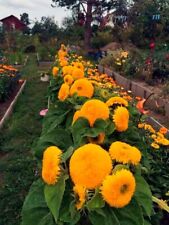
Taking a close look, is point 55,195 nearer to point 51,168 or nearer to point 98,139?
point 51,168

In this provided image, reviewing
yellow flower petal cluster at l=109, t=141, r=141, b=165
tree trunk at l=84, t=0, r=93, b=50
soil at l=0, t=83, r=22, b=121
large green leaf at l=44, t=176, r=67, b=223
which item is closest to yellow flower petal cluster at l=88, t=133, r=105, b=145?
yellow flower petal cluster at l=109, t=141, r=141, b=165

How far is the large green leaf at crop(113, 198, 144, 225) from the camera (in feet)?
5.79

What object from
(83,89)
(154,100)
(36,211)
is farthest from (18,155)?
(36,211)

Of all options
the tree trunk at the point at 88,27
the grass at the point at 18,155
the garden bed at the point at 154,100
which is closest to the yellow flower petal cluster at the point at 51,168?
the grass at the point at 18,155

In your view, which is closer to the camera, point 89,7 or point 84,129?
point 84,129

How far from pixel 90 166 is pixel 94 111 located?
69 centimetres

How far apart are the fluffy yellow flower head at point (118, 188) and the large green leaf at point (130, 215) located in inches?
7.1

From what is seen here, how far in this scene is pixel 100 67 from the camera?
14875 mm

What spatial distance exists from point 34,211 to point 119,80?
385 inches

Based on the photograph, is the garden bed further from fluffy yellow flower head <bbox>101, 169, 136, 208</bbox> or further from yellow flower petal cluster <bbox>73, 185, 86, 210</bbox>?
fluffy yellow flower head <bbox>101, 169, 136, 208</bbox>

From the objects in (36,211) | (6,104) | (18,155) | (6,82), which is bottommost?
(6,104)

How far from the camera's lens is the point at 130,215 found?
1762mm

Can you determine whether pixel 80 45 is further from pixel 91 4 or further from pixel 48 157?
pixel 48 157

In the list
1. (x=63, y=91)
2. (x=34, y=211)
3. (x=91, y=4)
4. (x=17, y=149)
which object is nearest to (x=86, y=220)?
(x=34, y=211)
